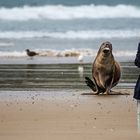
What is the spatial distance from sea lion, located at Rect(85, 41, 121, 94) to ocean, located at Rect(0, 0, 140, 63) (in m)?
23.7

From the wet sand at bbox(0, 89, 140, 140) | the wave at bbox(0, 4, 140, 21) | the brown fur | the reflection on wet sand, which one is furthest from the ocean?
the wet sand at bbox(0, 89, 140, 140)

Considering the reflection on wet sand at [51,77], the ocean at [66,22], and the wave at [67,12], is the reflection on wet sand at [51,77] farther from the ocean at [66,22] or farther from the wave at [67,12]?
the wave at [67,12]

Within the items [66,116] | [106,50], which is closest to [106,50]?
[106,50]

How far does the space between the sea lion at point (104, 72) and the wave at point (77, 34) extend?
3025cm

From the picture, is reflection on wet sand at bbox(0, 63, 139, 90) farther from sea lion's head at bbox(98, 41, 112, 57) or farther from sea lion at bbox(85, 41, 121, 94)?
sea lion's head at bbox(98, 41, 112, 57)

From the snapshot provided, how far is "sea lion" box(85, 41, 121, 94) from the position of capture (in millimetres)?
13672

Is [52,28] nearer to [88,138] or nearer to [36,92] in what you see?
[36,92]

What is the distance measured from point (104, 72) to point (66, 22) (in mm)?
42070

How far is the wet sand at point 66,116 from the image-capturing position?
8203 millimetres

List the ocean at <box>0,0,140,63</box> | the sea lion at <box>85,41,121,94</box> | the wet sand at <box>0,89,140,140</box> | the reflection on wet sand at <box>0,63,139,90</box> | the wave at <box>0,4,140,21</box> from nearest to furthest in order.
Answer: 1. the wet sand at <box>0,89,140,140</box>
2. the sea lion at <box>85,41,121,94</box>
3. the reflection on wet sand at <box>0,63,139,90</box>
4. the ocean at <box>0,0,140,63</box>
5. the wave at <box>0,4,140,21</box>

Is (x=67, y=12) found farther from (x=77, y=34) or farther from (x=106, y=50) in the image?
(x=106, y=50)

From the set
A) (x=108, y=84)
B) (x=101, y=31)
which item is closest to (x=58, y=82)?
(x=108, y=84)

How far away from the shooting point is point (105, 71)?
13.8 meters

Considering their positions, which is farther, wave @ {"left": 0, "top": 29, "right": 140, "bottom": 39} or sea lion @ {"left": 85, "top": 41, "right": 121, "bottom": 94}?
wave @ {"left": 0, "top": 29, "right": 140, "bottom": 39}
